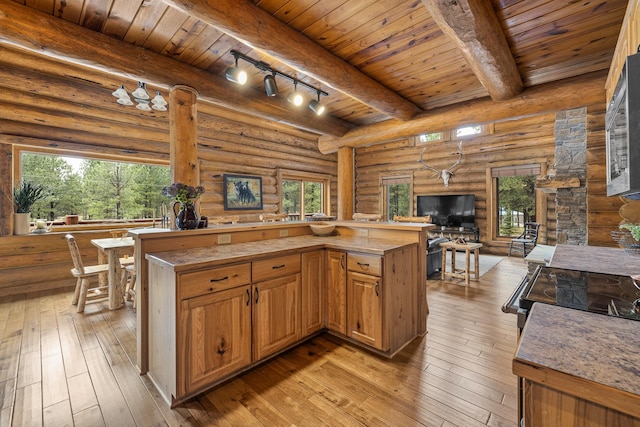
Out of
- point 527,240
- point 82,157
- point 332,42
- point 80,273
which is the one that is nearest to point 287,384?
point 332,42

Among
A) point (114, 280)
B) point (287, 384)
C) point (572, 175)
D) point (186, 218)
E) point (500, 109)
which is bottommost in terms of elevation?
point (287, 384)

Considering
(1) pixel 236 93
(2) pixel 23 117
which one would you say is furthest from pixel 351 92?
(2) pixel 23 117

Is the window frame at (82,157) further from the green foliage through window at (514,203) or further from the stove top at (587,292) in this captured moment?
the green foliage through window at (514,203)

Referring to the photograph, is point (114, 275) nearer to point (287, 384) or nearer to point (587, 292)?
point (287, 384)

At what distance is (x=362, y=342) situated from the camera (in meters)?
2.42

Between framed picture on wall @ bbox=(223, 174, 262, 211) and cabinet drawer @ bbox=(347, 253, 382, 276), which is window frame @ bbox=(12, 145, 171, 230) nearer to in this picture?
framed picture on wall @ bbox=(223, 174, 262, 211)

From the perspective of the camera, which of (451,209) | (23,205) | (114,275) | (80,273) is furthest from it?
(451,209)

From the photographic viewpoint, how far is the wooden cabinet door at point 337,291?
8.30 feet

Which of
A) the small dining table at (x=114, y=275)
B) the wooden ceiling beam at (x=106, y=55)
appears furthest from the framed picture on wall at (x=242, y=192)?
the wooden ceiling beam at (x=106, y=55)

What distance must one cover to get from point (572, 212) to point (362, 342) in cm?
426

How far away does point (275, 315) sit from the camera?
2260 mm

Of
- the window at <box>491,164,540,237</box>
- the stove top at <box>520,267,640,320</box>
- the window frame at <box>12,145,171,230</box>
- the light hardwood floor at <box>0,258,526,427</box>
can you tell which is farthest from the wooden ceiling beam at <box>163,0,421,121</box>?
the window at <box>491,164,540,237</box>

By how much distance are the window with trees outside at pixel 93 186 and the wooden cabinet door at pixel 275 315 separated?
360cm

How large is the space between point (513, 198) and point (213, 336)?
787cm
